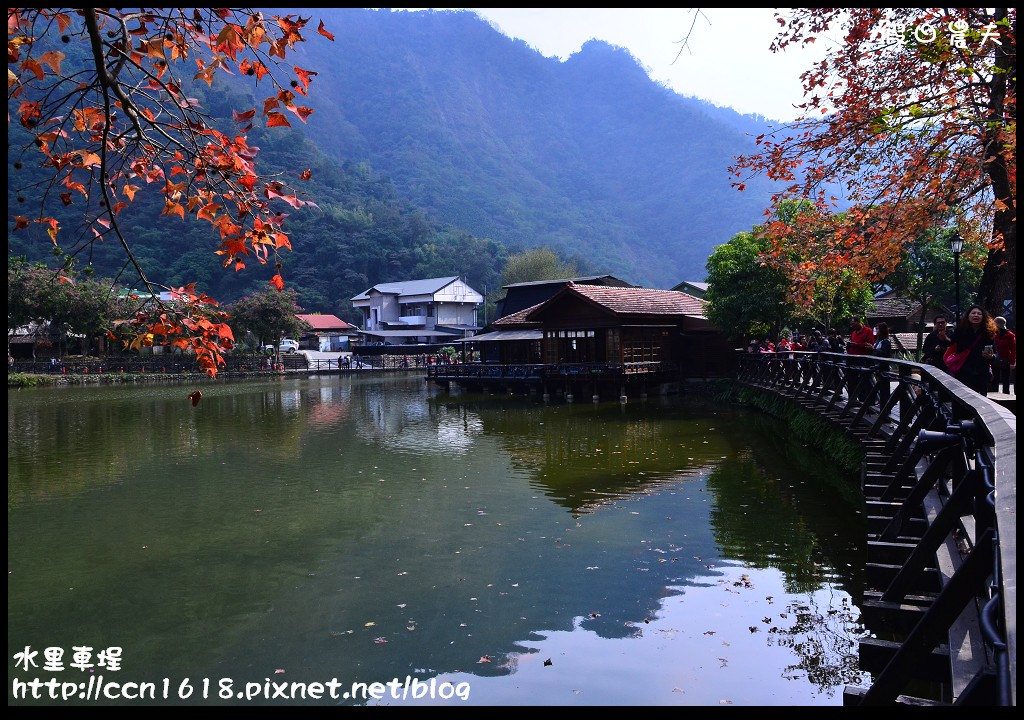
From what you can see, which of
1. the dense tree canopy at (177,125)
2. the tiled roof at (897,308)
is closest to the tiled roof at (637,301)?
the tiled roof at (897,308)

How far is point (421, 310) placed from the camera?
2724 inches

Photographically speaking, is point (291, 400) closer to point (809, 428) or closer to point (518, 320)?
point (518, 320)

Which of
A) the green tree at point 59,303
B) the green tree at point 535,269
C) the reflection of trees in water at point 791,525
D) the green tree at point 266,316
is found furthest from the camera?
the green tree at point 535,269

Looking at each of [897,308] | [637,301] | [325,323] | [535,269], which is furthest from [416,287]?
[897,308]

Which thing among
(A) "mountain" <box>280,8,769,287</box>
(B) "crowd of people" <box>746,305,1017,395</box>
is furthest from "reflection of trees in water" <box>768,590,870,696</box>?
(A) "mountain" <box>280,8,769,287</box>

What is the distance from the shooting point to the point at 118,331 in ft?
14.3

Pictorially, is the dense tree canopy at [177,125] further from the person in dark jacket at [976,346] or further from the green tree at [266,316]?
the green tree at [266,316]

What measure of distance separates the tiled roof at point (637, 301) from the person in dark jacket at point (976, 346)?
19460 millimetres

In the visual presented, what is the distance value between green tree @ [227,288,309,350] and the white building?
1441 cm

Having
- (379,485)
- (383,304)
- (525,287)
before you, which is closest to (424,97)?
(383,304)

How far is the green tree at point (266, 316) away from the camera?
165 ft

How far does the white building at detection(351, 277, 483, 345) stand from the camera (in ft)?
219

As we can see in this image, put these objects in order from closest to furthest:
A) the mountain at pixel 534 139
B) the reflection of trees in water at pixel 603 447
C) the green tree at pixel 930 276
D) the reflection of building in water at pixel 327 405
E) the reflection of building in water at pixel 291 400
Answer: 1. the reflection of trees in water at pixel 603 447
2. the reflection of building in water at pixel 327 405
3. the reflection of building in water at pixel 291 400
4. the green tree at pixel 930 276
5. the mountain at pixel 534 139

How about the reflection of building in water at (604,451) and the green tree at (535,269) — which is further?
the green tree at (535,269)
